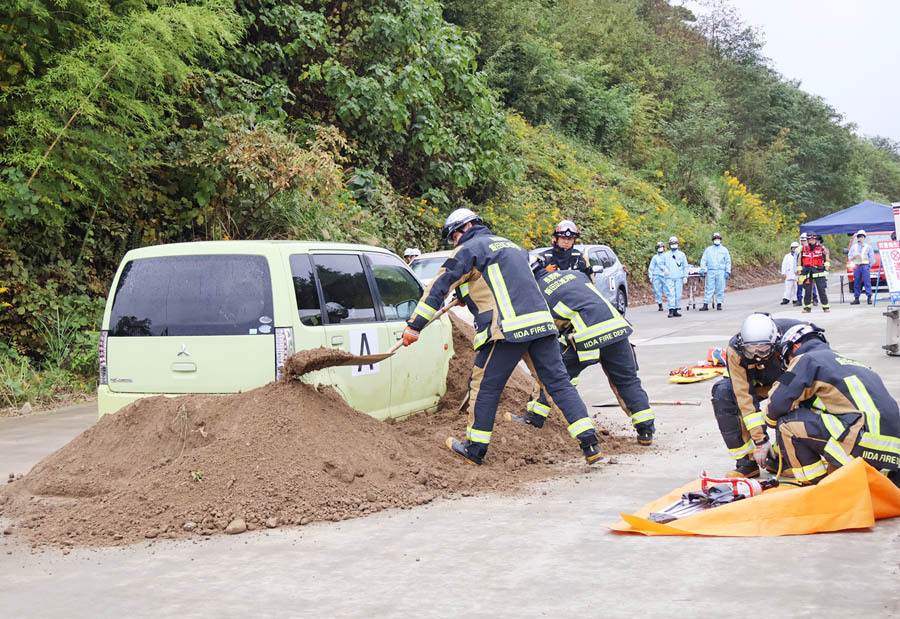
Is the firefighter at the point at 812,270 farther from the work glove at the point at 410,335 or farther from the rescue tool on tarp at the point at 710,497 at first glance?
the rescue tool on tarp at the point at 710,497

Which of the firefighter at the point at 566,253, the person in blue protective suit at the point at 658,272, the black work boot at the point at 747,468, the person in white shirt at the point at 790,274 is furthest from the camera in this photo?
the person in white shirt at the point at 790,274

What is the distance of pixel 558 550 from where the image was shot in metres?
4.86

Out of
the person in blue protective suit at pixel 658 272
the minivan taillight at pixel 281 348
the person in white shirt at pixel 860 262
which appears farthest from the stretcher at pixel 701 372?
the person in white shirt at pixel 860 262

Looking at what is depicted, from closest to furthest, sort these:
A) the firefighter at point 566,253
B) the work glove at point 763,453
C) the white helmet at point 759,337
→ 1. the white helmet at point 759,337
2. the work glove at point 763,453
3. the firefighter at point 566,253

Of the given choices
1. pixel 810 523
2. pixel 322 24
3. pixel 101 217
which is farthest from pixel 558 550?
pixel 322 24

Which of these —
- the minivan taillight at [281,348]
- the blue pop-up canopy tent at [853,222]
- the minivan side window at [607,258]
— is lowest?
the minivan taillight at [281,348]

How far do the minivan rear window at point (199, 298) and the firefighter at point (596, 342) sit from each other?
2752 mm

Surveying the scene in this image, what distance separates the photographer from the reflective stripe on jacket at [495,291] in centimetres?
674

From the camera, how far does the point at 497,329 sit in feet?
22.2

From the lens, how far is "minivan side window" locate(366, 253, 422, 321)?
757 cm

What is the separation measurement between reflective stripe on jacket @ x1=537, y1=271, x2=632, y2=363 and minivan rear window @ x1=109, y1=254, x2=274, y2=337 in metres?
2.78

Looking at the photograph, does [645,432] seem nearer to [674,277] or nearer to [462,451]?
[462,451]

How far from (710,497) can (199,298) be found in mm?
3575

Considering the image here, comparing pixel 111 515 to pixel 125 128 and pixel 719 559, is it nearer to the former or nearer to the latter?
pixel 719 559
